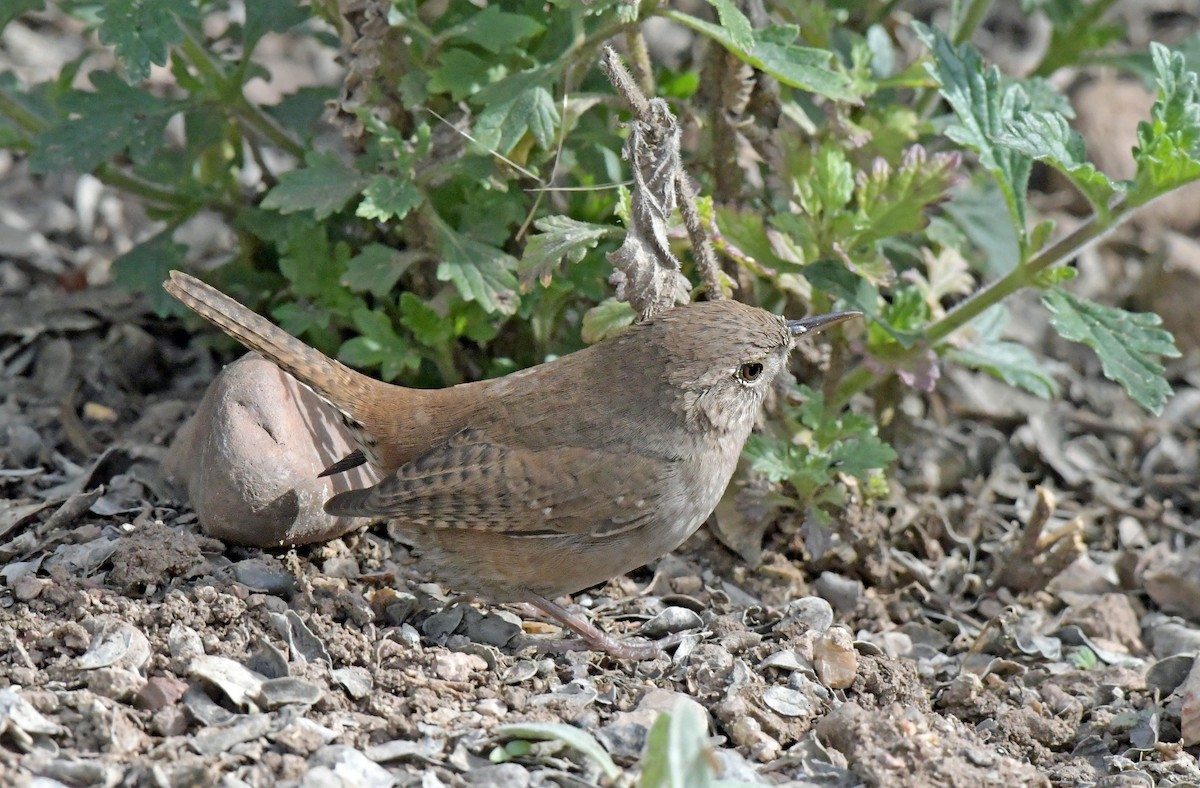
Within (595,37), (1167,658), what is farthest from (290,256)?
(1167,658)

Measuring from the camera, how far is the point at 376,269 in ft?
15.3

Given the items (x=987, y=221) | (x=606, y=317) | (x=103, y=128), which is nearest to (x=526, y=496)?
(x=606, y=317)

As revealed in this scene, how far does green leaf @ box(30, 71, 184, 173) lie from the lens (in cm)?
481

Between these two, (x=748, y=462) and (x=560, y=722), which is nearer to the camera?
(x=560, y=722)

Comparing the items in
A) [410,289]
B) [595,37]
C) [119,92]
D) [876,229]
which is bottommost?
[410,289]

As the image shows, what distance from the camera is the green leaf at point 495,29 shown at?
434 cm

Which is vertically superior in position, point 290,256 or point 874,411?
point 290,256

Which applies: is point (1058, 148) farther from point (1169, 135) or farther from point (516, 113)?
point (516, 113)

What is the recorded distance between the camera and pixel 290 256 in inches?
196

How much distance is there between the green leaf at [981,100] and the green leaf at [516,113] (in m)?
1.21

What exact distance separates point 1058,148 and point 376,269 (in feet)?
7.36

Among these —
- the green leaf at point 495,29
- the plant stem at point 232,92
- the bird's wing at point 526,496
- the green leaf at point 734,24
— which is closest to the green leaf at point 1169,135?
the green leaf at point 734,24

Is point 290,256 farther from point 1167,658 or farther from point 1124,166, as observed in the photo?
point 1124,166

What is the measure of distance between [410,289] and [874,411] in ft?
6.52
